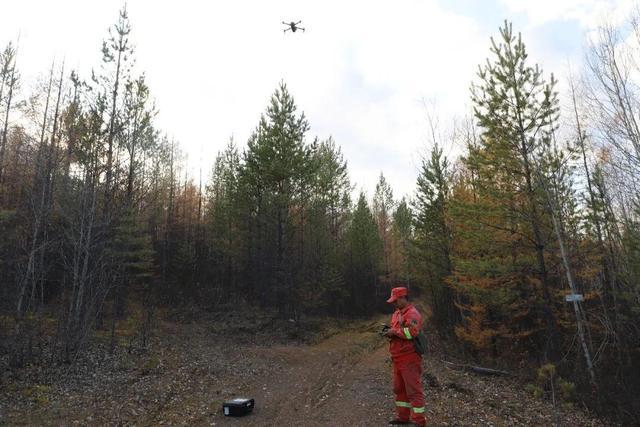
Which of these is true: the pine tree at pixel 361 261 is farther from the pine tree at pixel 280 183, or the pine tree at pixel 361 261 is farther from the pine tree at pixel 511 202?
the pine tree at pixel 511 202

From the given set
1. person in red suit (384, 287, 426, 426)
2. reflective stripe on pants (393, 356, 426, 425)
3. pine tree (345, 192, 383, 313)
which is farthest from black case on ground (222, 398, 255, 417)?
pine tree (345, 192, 383, 313)

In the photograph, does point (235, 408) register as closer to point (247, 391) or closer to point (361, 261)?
point (247, 391)

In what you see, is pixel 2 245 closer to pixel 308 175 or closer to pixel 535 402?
pixel 308 175

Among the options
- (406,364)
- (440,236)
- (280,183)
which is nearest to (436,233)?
(440,236)

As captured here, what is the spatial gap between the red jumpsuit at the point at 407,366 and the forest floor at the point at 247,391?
0.89 metres

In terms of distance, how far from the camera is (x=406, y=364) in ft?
19.5

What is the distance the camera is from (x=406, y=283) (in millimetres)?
31672

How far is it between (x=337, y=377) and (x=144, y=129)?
1285cm

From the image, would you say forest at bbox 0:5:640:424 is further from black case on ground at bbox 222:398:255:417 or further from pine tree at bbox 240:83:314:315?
black case on ground at bbox 222:398:255:417

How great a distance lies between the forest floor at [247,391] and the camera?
22.7 ft

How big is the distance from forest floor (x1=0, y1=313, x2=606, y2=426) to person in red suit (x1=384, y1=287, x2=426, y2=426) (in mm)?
832

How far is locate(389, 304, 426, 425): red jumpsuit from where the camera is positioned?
5766 mm

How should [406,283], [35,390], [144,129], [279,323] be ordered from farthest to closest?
[406,283], [279,323], [144,129], [35,390]

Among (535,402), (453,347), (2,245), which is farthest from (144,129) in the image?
(535,402)
